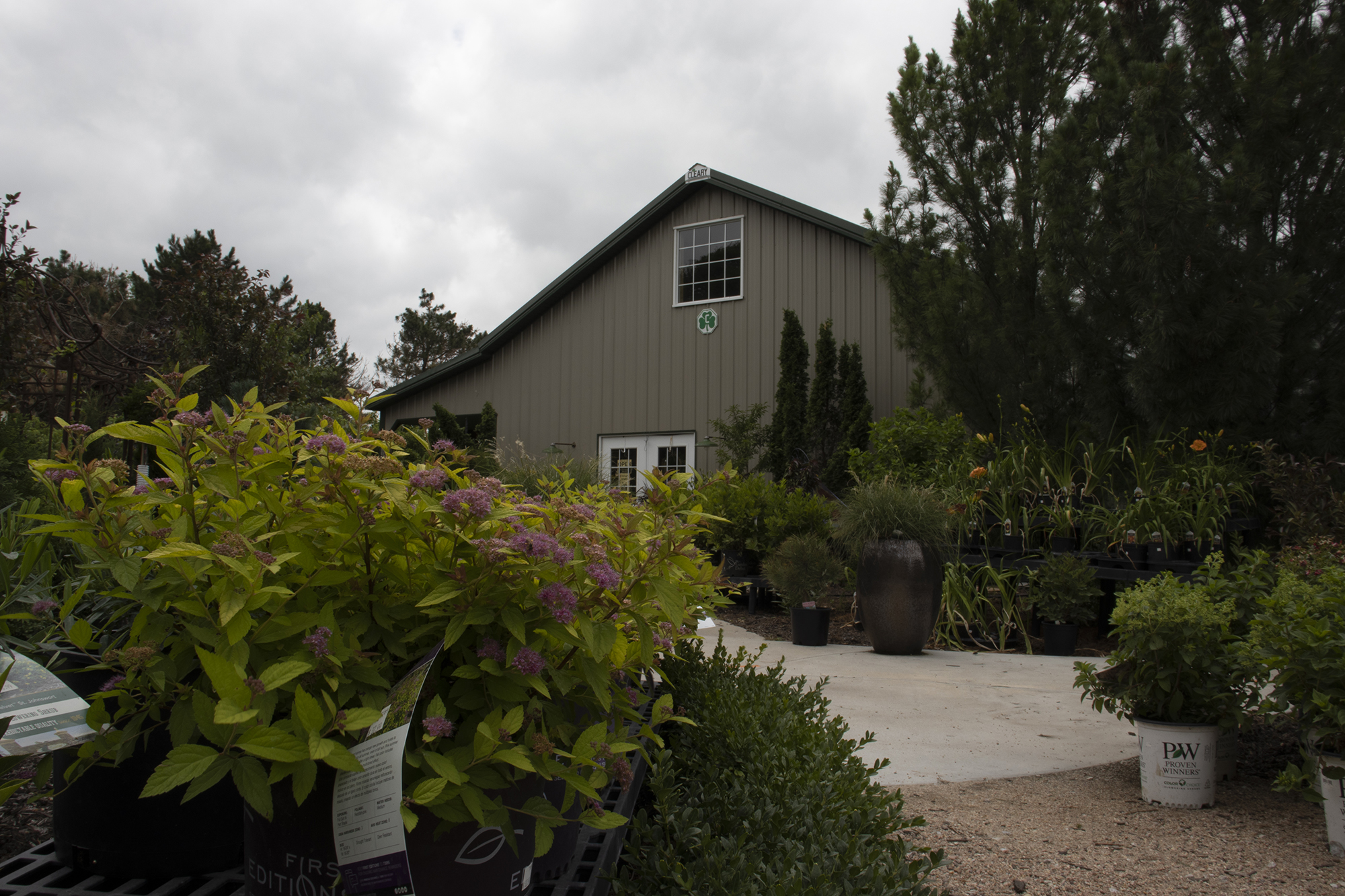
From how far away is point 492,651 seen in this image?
100 cm

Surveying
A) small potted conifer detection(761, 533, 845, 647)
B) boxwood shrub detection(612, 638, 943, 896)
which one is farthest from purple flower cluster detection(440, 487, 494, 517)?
small potted conifer detection(761, 533, 845, 647)

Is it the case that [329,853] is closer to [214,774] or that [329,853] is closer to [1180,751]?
[214,774]

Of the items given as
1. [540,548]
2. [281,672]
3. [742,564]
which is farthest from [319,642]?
[742,564]

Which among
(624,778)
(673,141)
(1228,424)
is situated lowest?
(624,778)

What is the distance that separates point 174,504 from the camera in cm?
108

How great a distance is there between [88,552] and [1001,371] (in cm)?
820

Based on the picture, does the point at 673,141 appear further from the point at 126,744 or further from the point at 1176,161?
the point at 126,744

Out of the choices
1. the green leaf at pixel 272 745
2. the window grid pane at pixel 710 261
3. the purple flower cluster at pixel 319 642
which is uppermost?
the window grid pane at pixel 710 261

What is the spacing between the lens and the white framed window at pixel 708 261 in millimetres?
12516

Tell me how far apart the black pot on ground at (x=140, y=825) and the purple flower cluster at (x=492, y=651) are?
74cm

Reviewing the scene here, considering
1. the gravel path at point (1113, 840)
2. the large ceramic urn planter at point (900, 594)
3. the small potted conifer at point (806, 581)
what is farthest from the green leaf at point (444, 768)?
the small potted conifer at point (806, 581)

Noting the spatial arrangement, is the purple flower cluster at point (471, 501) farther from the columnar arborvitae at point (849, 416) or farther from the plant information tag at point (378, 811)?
the columnar arborvitae at point (849, 416)

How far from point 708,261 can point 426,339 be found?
3123 centimetres

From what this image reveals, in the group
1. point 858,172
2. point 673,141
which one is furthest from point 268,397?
point 858,172
